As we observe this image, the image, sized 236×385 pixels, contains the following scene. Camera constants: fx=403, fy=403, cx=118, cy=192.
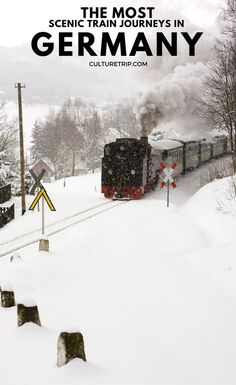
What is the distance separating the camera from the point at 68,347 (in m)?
4.46

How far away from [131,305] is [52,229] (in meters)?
8.39

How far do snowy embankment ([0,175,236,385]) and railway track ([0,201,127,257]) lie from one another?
0.82 m

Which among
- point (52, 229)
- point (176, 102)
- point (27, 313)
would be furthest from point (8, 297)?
point (176, 102)

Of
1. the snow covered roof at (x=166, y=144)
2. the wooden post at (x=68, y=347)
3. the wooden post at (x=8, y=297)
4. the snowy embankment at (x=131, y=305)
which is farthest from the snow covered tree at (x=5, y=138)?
the wooden post at (x=68, y=347)

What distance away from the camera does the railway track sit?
Answer: 1263cm

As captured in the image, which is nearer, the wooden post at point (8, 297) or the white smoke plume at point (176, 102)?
the wooden post at point (8, 297)

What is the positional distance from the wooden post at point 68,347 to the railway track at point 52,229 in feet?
25.5

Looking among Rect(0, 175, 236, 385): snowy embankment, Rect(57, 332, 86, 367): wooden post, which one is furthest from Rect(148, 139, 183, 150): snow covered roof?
Rect(57, 332, 86, 367): wooden post

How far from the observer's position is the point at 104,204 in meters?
20.2

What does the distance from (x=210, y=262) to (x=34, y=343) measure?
16.5 feet

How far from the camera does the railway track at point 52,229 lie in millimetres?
12633

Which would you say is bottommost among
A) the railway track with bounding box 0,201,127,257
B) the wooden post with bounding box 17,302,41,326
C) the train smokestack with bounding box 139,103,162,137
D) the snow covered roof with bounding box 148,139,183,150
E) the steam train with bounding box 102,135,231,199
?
the railway track with bounding box 0,201,127,257

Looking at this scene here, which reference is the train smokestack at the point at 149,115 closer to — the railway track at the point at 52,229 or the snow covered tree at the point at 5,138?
the snow covered tree at the point at 5,138

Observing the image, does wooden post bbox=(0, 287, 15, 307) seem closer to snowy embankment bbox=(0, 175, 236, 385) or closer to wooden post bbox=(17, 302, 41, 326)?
snowy embankment bbox=(0, 175, 236, 385)
